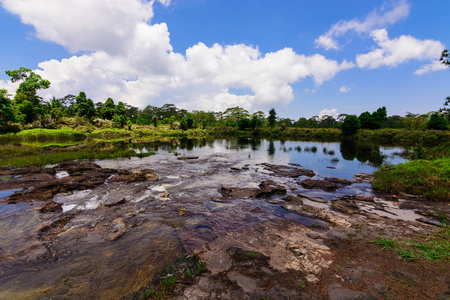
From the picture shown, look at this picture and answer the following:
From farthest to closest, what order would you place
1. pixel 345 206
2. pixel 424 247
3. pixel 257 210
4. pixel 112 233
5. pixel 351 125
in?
pixel 351 125, pixel 345 206, pixel 257 210, pixel 112 233, pixel 424 247

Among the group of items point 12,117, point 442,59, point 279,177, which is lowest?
point 279,177

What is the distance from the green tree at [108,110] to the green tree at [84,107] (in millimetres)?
4218

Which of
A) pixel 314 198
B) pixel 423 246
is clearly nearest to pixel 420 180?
pixel 314 198

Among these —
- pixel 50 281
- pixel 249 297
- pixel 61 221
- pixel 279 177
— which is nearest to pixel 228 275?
pixel 249 297

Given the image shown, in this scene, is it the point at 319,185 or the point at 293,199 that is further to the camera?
the point at 319,185

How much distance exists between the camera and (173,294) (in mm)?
3895

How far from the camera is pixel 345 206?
9.50m

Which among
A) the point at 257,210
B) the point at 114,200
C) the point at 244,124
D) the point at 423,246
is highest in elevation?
the point at 244,124

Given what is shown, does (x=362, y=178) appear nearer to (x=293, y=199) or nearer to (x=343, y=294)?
(x=293, y=199)

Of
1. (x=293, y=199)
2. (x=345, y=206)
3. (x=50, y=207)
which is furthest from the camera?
(x=293, y=199)

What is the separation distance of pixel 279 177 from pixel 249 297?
1292cm

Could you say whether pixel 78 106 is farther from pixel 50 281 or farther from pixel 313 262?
pixel 313 262

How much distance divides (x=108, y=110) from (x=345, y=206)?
262 feet

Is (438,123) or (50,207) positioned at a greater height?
(438,123)
